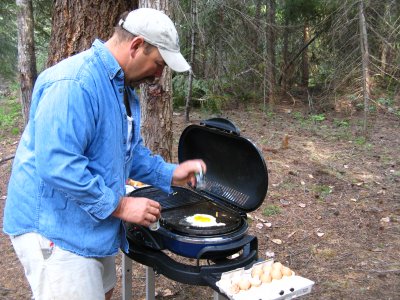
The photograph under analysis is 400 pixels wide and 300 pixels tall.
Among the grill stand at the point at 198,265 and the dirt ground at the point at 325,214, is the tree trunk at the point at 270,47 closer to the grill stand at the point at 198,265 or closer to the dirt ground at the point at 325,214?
the dirt ground at the point at 325,214

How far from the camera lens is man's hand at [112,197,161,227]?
190 cm

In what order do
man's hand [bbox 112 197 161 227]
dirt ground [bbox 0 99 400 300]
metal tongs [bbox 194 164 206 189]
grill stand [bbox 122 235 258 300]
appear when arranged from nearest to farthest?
man's hand [bbox 112 197 161 227]
grill stand [bbox 122 235 258 300]
metal tongs [bbox 194 164 206 189]
dirt ground [bbox 0 99 400 300]

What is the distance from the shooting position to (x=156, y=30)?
1772 mm

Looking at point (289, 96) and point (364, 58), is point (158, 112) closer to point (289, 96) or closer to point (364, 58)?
point (364, 58)

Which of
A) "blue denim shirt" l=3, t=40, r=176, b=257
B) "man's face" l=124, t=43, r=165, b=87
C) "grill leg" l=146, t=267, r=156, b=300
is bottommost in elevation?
"grill leg" l=146, t=267, r=156, b=300

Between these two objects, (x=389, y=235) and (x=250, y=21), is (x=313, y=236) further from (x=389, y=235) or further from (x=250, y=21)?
(x=250, y=21)

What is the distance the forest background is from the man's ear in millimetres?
2246

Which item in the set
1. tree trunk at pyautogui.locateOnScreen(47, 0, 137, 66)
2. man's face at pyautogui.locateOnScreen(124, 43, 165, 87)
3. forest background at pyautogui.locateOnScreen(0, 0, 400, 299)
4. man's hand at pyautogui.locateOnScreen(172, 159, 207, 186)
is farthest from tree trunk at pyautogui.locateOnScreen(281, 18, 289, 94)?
man's face at pyautogui.locateOnScreen(124, 43, 165, 87)

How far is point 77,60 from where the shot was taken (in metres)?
1.79

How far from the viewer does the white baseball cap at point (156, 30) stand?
1769 mm

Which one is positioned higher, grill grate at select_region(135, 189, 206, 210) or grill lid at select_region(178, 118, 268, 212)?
grill lid at select_region(178, 118, 268, 212)

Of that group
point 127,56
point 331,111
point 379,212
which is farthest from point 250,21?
point 127,56

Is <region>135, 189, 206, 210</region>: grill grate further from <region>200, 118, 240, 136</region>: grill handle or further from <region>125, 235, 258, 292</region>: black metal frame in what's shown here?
<region>200, 118, 240, 136</region>: grill handle

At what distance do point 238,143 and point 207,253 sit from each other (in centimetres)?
78
